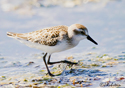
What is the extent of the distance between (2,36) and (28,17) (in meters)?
2.03

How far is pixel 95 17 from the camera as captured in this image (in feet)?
36.3

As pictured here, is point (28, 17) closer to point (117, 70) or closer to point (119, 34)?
point (119, 34)

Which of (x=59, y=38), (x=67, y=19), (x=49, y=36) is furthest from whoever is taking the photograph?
(x=67, y=19)

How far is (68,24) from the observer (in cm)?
1037

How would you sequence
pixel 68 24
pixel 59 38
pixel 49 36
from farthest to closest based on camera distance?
1. pixel 68 24
2. pixel 49 36
3. pixel 59 38

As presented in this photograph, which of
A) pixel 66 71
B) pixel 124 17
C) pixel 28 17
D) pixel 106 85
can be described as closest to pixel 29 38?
pixel 66 71

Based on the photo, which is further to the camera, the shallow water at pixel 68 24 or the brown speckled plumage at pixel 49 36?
the shallow water at pixel 68 24

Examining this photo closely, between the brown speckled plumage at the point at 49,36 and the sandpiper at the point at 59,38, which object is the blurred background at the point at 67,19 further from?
the sandpiper at the point at 59,38

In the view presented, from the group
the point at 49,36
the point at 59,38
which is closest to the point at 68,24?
the point at 49,36

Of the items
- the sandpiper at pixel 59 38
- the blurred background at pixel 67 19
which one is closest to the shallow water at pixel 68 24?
the blurred background at pixel 67 19

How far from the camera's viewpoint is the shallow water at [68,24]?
768cm

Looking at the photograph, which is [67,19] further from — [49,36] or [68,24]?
[49,36]

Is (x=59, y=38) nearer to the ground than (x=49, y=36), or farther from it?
nearer to the ground

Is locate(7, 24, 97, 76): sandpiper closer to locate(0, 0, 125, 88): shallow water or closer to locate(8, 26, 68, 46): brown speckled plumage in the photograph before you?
locate(8, 26, 68, 46): brown speckled plumage
